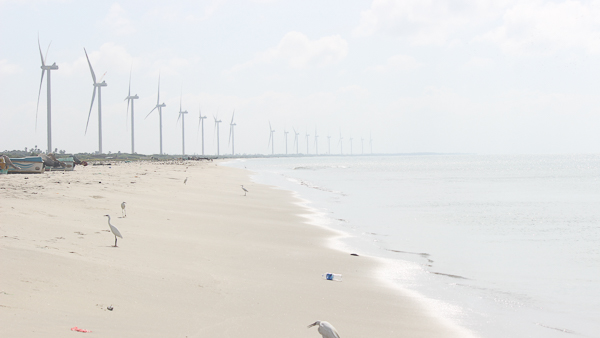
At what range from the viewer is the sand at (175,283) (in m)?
5.40

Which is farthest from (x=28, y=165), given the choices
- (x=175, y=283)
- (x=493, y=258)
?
(x=493, y=258)

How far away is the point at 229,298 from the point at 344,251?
5.08 metres

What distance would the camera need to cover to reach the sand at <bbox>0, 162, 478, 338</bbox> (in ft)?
17.7

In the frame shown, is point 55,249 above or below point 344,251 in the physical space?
above

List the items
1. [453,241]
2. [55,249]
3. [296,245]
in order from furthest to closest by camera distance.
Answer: [453,241]
[296,245]
[55,249]

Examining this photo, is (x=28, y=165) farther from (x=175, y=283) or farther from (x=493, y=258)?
(x=493, y=258)

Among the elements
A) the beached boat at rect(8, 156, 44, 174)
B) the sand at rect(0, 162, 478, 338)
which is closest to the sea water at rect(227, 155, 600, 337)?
the sand at rect(0, 162, 478, 338)

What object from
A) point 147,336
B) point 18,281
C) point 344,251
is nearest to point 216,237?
point 344,251

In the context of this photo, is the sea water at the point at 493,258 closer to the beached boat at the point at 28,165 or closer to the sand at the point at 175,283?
the sand at the point at 175,283

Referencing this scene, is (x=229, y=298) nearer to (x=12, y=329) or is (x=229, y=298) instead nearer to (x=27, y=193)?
(x=12, y=329)

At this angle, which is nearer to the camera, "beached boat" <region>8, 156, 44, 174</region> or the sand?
the sand

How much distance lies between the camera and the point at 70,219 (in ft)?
35.7

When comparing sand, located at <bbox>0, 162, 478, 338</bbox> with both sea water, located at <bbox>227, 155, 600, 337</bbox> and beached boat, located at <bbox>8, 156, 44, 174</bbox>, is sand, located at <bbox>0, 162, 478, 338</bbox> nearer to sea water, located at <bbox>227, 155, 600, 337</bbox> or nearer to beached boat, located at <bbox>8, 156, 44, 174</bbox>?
sea water, located at <bbox>227, 155, 600, 337</bbox>

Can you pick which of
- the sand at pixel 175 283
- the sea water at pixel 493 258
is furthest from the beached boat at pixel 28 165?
the sea water at pixel 493 258
